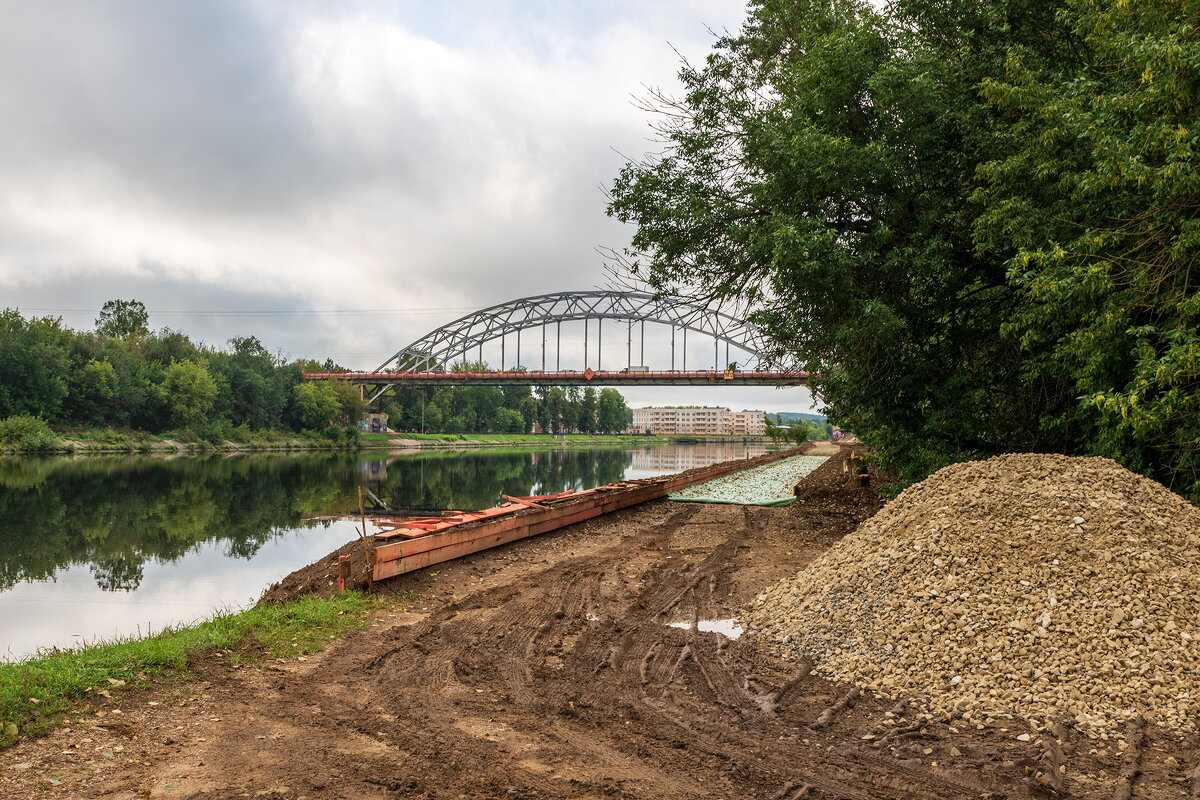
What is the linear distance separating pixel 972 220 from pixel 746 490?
1279cm

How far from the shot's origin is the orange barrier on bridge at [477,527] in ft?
32.9

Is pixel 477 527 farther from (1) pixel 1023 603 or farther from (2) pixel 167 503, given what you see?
(2) pixel 167 503

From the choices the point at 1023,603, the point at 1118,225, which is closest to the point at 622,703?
the point at 1023,603

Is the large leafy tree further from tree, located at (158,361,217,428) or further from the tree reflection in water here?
tree, located at (158,361,217,428)

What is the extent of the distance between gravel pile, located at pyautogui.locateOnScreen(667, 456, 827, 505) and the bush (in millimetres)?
52935

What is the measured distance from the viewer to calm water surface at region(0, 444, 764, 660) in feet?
36.2

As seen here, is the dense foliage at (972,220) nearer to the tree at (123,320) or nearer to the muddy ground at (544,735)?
the muddy ground at (544,735)

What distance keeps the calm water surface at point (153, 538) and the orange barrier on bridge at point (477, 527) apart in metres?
3.12

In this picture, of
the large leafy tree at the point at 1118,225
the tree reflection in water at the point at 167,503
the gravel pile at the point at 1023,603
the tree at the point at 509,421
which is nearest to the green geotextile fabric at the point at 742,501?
the large leafy tree at the point at 1118,225

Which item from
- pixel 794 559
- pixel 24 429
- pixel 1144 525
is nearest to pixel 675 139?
pixel 794 559

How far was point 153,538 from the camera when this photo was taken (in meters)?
17.8

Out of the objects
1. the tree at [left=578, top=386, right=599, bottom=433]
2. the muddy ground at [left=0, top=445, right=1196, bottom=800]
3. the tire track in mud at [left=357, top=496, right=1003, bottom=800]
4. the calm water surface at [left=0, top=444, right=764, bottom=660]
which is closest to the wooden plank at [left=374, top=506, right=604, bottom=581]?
the tire track in mud at [left=357, top=496, right=1003, bottom=800]

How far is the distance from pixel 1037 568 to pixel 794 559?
499cm

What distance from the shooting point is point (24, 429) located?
56.4 metres
